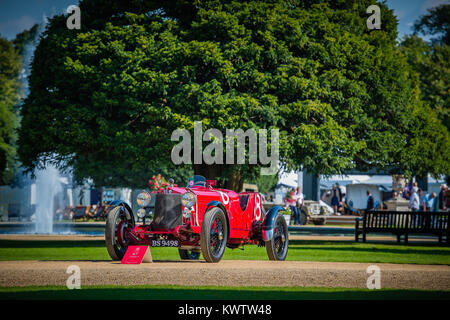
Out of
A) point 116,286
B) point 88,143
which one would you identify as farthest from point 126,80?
point 116,286

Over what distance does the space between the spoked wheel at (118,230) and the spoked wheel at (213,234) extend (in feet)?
5.32

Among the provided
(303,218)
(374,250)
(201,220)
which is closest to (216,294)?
(201,220)

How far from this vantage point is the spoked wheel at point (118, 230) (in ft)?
41.9

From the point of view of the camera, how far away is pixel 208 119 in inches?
826

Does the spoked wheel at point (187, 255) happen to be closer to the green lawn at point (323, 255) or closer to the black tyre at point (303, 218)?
the green lawn at point (323, 255)

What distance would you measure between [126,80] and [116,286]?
12893mm

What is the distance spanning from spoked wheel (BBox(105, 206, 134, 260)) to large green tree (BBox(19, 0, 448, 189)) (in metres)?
7.91

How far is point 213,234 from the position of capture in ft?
42.1

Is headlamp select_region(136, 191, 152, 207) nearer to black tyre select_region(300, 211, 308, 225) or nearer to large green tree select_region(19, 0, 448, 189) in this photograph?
large green tree select_region(19, 0, 448, 189)

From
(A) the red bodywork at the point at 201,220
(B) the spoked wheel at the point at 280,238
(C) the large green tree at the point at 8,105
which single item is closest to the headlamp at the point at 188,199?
(A) the red bodywork at the point at 201,220

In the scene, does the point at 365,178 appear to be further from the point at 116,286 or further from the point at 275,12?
the point at 116,286

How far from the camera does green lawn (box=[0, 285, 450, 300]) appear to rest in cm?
862

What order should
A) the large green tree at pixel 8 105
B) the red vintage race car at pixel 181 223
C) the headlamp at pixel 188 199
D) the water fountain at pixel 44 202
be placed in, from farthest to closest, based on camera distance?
the large green tree at pixel 8 105, the water fountain at pixel 44 202, the headlamp at pixel 188 199, the red vintage race car at pixel 181 223
